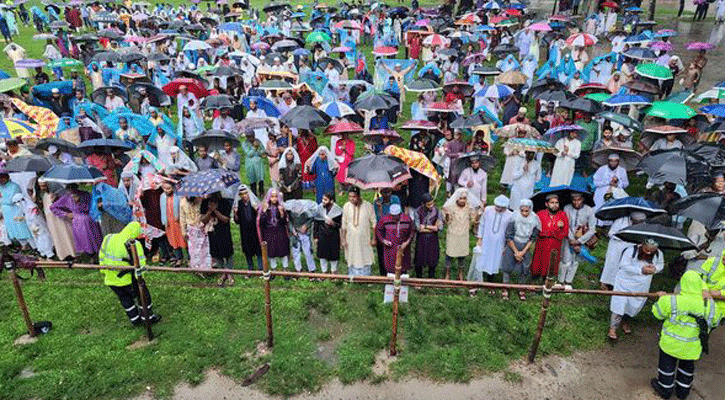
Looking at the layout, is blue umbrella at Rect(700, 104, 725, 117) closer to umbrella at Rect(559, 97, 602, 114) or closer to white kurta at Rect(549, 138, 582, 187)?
umbrella at Rect(559, 97, 602, 114)

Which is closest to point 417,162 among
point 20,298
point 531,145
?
point 531,145

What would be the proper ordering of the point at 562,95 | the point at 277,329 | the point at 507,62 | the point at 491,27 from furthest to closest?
the point at 491,27, the point at 507,62, the point at 562,95, the point at 277,329

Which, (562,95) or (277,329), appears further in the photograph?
(562,95)

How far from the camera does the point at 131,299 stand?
7141 millimetres

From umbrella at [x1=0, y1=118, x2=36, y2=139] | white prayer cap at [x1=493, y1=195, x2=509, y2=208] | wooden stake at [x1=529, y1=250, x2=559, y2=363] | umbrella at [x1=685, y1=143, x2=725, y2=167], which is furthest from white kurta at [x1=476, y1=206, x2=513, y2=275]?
umbrella at [x1=0, y1=118, x2=36, y2=139]

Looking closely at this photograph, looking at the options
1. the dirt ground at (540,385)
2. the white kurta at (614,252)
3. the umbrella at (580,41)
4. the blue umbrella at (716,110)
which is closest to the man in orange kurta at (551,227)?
the white kurta at (614,252)

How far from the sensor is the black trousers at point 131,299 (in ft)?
22.9

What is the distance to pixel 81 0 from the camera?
102ft

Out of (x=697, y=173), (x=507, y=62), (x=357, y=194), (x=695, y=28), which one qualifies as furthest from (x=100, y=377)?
(x=695, y=28)

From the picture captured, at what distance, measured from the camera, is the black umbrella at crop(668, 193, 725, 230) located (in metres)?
6.47

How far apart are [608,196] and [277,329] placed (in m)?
6.14

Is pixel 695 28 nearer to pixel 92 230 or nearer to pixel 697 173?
pixel 697 173

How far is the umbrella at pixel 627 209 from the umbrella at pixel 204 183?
5659 mm

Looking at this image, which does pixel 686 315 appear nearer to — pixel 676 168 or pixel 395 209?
pixel 676 168
